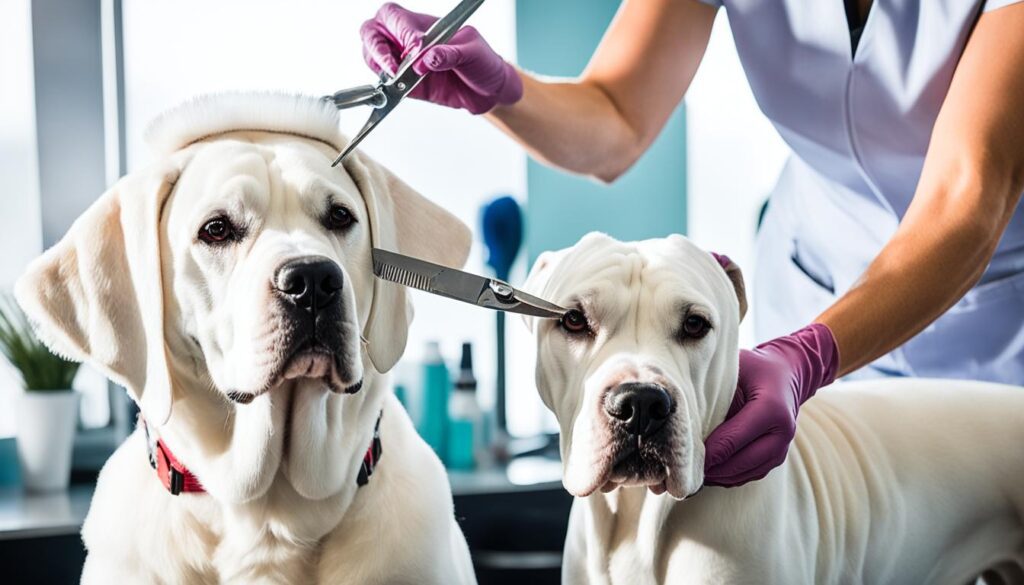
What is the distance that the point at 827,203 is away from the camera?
1790 millimetres

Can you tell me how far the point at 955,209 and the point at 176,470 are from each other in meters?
0.98

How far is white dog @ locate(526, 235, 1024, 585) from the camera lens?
110cm

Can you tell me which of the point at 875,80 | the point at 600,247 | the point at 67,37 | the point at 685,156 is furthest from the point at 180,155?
the point at 685,156

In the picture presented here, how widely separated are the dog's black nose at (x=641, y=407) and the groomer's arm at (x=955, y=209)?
1.13 feet

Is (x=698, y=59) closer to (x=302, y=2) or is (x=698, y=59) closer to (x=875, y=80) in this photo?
(x=875, y=80)

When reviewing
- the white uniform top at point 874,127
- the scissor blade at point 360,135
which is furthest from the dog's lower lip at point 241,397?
the white uniform top at point 874,127

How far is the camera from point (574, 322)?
1.19 m

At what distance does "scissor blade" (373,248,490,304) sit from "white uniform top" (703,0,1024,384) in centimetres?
77

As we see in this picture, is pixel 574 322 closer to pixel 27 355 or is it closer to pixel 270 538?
pixel 270 538

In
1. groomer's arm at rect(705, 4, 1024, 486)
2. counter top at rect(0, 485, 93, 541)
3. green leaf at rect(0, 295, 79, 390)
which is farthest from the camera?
green leaf at rect(0, 295, 79, 390)

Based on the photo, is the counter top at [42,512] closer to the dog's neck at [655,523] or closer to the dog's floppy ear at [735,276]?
the dog's neck at [655,523]

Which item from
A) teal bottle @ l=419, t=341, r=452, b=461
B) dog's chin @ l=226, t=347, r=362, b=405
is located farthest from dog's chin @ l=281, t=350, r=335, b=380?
teal bottle @ l=419, t=341, r=452, b=461

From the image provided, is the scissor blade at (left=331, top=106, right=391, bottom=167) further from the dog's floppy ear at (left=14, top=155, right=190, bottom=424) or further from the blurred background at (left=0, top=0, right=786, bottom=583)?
the blurred background at (left=0, top=0, right=786, bottom=583)

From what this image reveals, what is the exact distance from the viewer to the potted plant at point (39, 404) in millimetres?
2217
